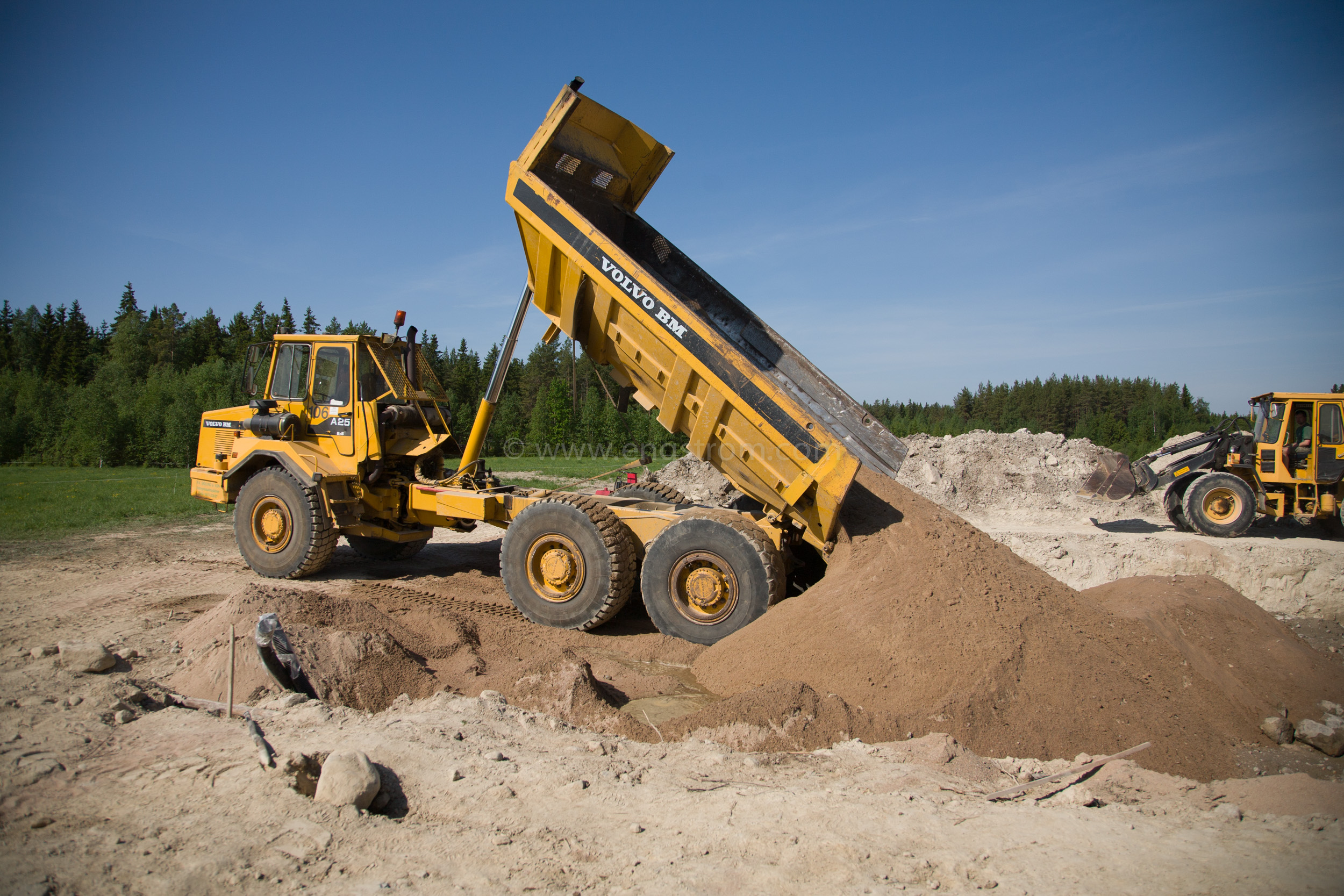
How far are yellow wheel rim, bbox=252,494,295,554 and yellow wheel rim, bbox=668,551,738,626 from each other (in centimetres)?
500

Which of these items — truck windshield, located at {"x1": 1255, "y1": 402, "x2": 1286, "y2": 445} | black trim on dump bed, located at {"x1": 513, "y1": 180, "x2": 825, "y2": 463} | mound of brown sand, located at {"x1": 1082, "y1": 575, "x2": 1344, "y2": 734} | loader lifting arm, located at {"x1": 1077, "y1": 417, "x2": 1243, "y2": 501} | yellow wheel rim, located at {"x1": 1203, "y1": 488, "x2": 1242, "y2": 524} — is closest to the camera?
mound of brown sand, located at {"x1": 1082, "y1": 575, "x2": 1344, "y2": 734}

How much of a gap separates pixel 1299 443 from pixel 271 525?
16.0 m

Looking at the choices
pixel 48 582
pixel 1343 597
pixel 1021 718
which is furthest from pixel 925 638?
pixel 48 582

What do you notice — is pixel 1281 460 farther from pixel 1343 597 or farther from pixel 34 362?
pixel 34 362

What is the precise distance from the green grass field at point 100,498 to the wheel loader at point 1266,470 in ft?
33.2

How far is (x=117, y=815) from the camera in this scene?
9.56 ft

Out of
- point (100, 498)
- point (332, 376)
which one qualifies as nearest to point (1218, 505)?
point (332, 376)

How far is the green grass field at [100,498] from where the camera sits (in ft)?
40.9

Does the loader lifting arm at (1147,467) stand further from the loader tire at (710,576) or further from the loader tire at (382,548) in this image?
the loader tire at (382,548)

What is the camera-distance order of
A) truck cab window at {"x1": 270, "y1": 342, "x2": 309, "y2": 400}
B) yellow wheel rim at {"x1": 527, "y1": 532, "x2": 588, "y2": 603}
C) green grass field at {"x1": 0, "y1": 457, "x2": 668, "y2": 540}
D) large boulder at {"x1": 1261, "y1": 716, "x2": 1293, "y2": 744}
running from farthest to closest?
green grass field at {"x1": 0, "y1": 457, "x2": 668, "y2": 540} < truck cab window at {"x1": 270, "y1": 342, "x2": 309, "y2": 400} < yellow wheel rim at {"x1": 527, "y1": 532, "x2": 588, "y2": 603} < large boulder at {"x1": 1261, "y1": 716, "x2": 1293, "y2": 744}

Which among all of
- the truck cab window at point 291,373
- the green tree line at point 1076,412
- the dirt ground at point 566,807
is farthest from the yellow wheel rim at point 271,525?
the green tree line at point 1076,412

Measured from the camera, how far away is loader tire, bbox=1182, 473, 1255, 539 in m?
11.7

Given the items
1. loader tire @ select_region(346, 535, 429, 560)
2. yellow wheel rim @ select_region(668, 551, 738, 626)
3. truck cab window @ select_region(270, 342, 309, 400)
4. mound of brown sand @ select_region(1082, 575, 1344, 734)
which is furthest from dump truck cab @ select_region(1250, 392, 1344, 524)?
truck cab window @ select_region(270, 342, 309, 400)

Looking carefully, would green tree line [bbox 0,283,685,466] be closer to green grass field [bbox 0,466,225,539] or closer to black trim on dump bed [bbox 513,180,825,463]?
green grass field [bbox 0,466,225,539]
